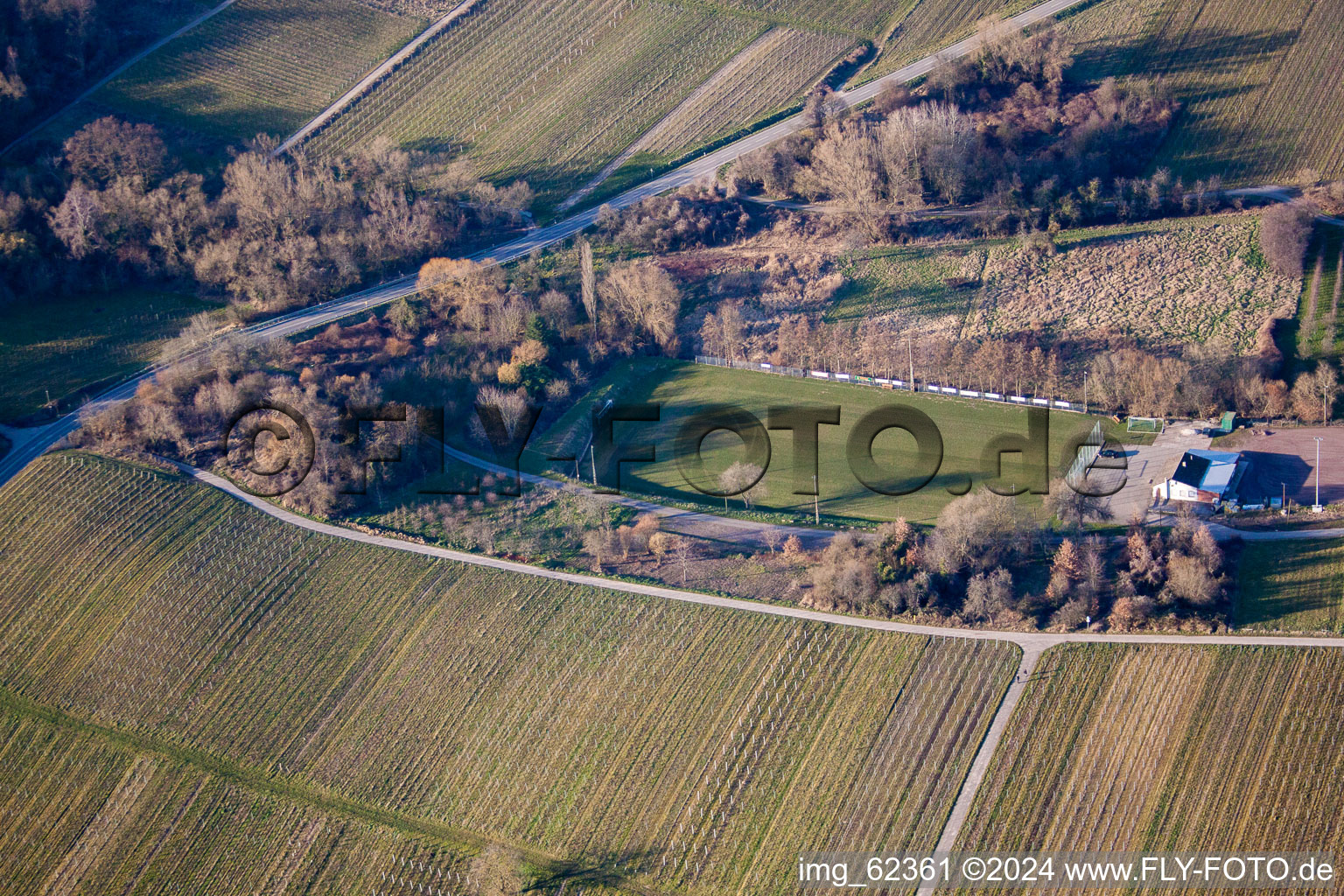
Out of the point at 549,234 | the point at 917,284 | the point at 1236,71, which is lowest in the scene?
the point at 917,284

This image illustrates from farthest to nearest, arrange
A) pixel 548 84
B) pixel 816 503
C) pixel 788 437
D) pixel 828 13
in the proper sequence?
pixel 828 13 < pixel 548 84 < pixel 788 437 < pixel 816 503

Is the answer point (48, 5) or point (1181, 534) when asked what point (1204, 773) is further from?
point (48, 5)

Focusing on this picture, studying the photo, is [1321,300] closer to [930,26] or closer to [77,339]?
[930,26]

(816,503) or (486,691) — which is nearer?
(486,691)

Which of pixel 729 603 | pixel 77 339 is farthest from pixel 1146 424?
pixel 77 339

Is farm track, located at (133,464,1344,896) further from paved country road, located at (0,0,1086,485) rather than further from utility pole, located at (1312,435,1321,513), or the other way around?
paved country road, located at (0,0,1086,485)

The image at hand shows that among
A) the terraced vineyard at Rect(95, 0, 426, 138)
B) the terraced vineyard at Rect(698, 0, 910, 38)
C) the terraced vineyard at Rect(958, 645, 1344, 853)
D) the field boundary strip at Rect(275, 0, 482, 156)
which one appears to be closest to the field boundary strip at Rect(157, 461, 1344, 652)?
the terraced vineyard at Rect(958, 645, 1344, 853)

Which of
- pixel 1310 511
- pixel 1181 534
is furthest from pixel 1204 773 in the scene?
pixel 1310 511

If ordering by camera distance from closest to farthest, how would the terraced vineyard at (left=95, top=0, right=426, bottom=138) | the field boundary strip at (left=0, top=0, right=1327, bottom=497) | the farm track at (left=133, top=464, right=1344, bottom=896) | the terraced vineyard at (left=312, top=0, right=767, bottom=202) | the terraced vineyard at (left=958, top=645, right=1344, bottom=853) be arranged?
the terraced vineyard at (left=958, top=645, right=1344, bottom=853) < the farm track at (left=133, top=464, right=1344, bottom=896) < the field boundary strip at (left=0, top=0, right=1327, bottom=497) < the terraced vineyard at (left=312, top=0, right=767, bottom=202) < the terraced vineyard at (left=95, top=0, right=426, bottom=138)
